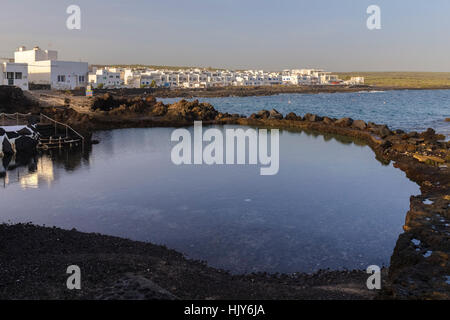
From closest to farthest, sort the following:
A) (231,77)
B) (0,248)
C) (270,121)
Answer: (0,248), (270,121), (231,77)

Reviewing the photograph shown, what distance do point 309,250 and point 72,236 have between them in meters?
6.92

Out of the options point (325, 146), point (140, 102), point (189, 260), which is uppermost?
point (140, 102)

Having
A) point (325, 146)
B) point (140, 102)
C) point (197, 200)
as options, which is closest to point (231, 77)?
point (140, 102)

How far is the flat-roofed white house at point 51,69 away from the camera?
209 feet

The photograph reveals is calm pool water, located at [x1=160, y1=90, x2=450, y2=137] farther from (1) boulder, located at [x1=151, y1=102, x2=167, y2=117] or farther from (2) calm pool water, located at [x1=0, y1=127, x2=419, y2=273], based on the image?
(2) calm pool water, located at [x1=0, y1=127, x2=419, y2=273]

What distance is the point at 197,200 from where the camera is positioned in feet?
54.0

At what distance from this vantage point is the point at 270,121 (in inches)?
1777

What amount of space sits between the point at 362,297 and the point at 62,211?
1125 centimetres

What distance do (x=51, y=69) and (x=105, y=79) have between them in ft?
140

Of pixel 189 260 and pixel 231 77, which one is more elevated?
pixel 231 77

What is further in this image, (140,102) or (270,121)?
(140,102)

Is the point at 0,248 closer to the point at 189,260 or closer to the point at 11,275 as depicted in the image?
the point at 11,275

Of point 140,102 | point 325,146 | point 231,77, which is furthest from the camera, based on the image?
point 231,77

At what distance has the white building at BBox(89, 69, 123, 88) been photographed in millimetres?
98750
